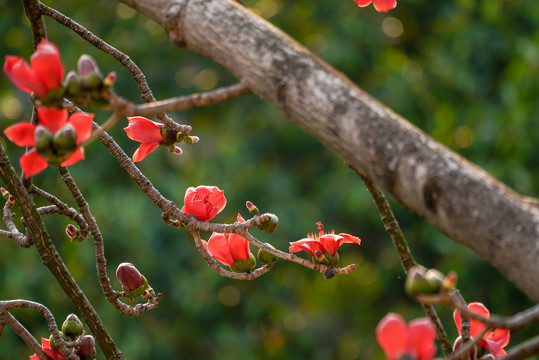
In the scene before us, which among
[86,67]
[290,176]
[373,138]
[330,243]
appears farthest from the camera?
[290,176]

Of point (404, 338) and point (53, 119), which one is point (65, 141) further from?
point (404, 338)

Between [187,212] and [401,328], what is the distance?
39 cm

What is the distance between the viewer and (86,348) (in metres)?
0.75

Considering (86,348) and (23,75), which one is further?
(86,348)

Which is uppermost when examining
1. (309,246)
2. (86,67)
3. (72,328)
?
(86,67)

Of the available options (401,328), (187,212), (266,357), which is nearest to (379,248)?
(266,357)

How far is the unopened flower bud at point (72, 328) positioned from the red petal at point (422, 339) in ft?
1.38

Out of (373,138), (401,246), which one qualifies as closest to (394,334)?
(373,138)

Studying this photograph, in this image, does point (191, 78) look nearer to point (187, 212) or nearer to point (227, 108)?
point (227, 108)

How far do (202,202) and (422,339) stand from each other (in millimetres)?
401

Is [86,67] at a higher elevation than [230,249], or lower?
higher

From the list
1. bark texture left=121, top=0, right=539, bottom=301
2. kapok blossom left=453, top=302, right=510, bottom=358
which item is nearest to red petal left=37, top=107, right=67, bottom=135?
bark texture left=121, top=0, right=539, bottom=301

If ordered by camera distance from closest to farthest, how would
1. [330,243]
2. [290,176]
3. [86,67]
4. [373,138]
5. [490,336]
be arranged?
[373,138] < [86,67] < [490,336] < [330,243] < [290,176]

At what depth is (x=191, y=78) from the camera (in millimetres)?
Answer: 5289
